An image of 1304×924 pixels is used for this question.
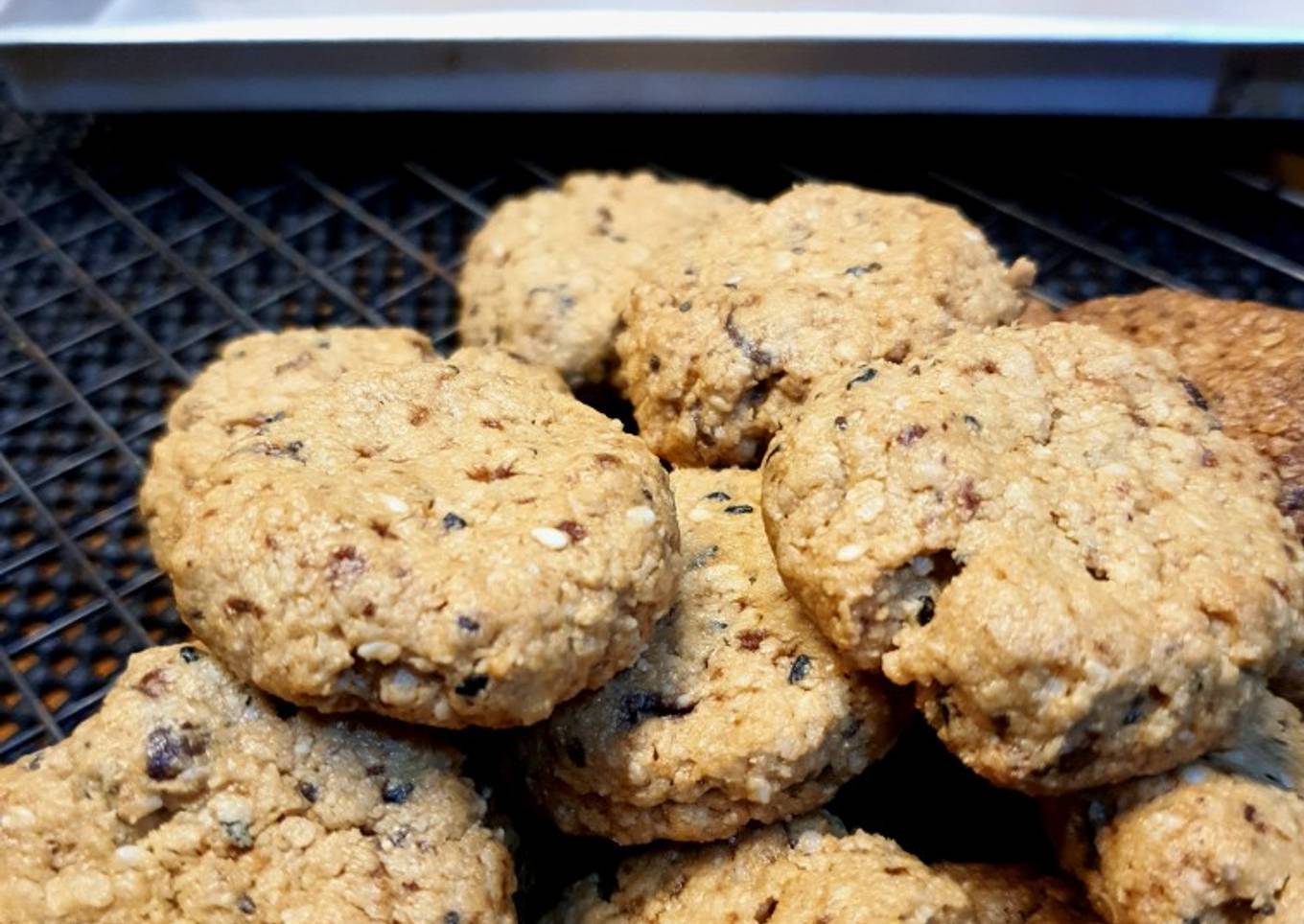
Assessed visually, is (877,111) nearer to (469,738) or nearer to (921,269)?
(921,269)

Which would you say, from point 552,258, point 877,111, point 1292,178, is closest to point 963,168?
point 877,111

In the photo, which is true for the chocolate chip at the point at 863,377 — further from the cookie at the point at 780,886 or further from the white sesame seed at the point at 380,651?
the white sesame seed at the point at 380,651

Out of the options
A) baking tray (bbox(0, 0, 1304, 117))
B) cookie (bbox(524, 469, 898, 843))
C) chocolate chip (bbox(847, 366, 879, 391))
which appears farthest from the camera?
baking tray (bbox(0, 0, 1304, 117))

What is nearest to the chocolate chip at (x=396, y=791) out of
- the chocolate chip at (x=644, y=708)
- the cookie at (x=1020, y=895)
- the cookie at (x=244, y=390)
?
the chocolate chip at (x=644, y=708)

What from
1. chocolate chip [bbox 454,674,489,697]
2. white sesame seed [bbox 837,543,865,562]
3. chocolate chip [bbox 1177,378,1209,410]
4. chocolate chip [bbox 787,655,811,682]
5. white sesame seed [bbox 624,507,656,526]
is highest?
chocolate chip [bbox 1177,378,1209,410]

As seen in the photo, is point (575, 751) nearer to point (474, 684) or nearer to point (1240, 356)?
point (474, 684)

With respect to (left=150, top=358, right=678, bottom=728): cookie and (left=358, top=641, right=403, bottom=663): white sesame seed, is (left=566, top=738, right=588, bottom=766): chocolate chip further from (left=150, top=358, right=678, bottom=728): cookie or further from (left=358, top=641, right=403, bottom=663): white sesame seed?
(left=358, top=641, right=403, bottom=663): white sesame seed

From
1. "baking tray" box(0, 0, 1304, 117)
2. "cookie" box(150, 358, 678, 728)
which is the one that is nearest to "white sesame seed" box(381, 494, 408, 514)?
"cookie" box(150, 358, 678, 728)
